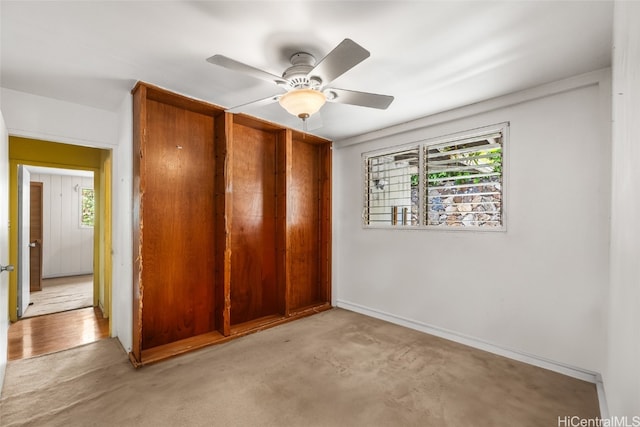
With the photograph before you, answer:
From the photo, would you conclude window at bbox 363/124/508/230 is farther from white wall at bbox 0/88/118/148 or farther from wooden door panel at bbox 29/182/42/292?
wooden door panel at bbox 29/182/42/292

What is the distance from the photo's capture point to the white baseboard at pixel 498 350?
7.23 ft

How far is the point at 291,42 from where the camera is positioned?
1856 millimetres

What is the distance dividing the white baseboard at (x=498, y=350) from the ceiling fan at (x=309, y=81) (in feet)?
7.99

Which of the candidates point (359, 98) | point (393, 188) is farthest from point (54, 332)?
point (393, 188)

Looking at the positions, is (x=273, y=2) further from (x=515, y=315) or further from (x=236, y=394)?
(x=515, y=315)

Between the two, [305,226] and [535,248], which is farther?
[305,226]

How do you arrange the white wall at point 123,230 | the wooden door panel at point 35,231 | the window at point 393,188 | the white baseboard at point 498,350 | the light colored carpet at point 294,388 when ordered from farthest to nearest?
the wooden door panel at point 35,231, the window at point 393,188, the white wall at point 123,230, the white baseboard at point 498,350, the light colored carpet at point 294,388

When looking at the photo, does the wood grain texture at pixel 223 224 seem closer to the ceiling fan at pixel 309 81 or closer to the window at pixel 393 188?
the ceiling fan at pixel 309 81

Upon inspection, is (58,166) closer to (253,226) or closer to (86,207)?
(253,226)

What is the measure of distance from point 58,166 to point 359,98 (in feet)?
12.7

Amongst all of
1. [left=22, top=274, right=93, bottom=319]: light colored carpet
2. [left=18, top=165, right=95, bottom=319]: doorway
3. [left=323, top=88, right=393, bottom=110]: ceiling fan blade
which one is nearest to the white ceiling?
[left=323, top=88, right=393, bottom=110]: ceiling fan blade

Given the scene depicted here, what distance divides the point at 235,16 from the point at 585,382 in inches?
140

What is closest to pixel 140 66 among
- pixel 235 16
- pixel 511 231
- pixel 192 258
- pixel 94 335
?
pixel 235 16

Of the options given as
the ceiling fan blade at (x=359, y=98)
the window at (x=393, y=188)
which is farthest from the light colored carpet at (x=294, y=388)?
the ceiling fan blade at (x=359, y=98)
